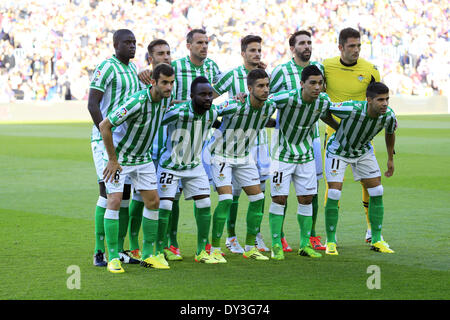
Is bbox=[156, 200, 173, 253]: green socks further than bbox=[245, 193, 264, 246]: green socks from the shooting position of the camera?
No

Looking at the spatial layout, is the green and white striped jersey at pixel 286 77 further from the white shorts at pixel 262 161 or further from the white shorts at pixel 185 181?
the white shorts at pixel 185 181

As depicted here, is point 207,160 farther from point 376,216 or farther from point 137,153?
point 376,216

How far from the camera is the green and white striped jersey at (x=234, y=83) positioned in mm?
7121

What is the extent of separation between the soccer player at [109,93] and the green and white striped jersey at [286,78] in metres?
1.39

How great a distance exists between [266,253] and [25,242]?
2325mm

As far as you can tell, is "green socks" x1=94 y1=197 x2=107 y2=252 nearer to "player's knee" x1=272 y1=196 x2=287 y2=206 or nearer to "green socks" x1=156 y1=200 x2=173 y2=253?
"green socks" x1=156 y1=200 x2=173 y2=253

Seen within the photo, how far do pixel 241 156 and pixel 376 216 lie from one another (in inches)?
54.9

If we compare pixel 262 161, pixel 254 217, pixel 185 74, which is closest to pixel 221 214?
pixel 254 217

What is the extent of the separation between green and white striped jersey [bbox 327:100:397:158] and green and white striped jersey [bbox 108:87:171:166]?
5.68 ft

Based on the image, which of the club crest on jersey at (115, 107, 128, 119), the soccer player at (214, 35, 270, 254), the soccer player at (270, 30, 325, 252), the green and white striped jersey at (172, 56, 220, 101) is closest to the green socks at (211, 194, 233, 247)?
the soccer player at (214, 35, 270, 254)

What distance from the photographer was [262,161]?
7.26 metres

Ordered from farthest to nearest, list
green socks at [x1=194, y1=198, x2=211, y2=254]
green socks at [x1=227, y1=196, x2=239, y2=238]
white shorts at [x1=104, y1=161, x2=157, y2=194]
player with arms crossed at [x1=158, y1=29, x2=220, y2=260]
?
green socks at [x1=227, y1=196, x2=239, y2=238]
player with arms crossed at [x1=158, y1=29, x2=220, y2=260]
green socks at [x1=194, y1=198, x2=211, y2=254]
white shorts at [x1=104, y1=161, x2=157, y2=194]

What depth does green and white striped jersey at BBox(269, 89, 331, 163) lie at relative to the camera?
663cm
